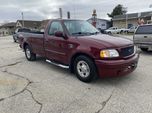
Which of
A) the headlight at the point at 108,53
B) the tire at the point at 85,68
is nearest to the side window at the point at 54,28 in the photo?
the tire at the point at 85,68

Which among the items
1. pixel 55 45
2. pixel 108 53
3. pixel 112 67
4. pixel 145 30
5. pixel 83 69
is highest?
pixel 145 30

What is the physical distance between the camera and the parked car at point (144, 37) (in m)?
9.26

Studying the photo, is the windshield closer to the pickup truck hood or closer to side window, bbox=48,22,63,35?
side window, bbox=48,22,63,35

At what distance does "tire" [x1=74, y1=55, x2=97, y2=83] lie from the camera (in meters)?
4.95

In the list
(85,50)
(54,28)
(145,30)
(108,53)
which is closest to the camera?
(108,53)

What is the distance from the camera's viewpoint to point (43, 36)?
6758 mm

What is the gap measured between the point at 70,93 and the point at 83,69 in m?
0.94

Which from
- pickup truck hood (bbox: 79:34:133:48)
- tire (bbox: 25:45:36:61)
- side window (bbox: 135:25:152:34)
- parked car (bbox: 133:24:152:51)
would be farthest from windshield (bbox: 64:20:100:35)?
side window (bbox: 135:25:152:34)

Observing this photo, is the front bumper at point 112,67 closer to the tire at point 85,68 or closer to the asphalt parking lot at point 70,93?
the tire at point 85,68

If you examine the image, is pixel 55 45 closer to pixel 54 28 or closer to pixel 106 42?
pixel 54 28

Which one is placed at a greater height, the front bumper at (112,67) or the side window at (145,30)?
the side window at (145,30)

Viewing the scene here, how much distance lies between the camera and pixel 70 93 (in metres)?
4.57

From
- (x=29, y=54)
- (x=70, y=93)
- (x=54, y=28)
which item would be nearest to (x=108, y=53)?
(x=70, y=93)

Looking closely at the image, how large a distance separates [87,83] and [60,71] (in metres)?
1.55
